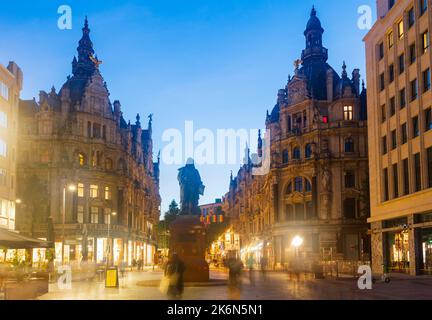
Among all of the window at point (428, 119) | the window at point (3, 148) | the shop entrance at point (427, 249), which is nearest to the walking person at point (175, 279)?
the shop entrance at point (427, 249)

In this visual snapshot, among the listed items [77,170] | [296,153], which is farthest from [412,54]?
[77,170]

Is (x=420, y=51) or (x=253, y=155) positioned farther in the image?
(x=253, y=155)

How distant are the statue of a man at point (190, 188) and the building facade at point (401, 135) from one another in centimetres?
1638

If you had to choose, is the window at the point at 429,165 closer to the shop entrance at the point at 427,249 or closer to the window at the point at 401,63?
the shop entrance at the point at 427,249

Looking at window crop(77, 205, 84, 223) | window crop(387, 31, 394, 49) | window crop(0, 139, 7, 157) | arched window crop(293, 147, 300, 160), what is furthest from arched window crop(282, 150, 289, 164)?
window crop(0, 139, 7, 157)

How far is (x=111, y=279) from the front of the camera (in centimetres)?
3106

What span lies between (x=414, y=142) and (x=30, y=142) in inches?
2155

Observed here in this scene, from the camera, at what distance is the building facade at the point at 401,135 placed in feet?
151

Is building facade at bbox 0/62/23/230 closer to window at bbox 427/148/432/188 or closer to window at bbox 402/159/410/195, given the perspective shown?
window at bbox 402/159/410/195

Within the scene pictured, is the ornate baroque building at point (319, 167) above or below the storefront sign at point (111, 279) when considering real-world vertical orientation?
above
